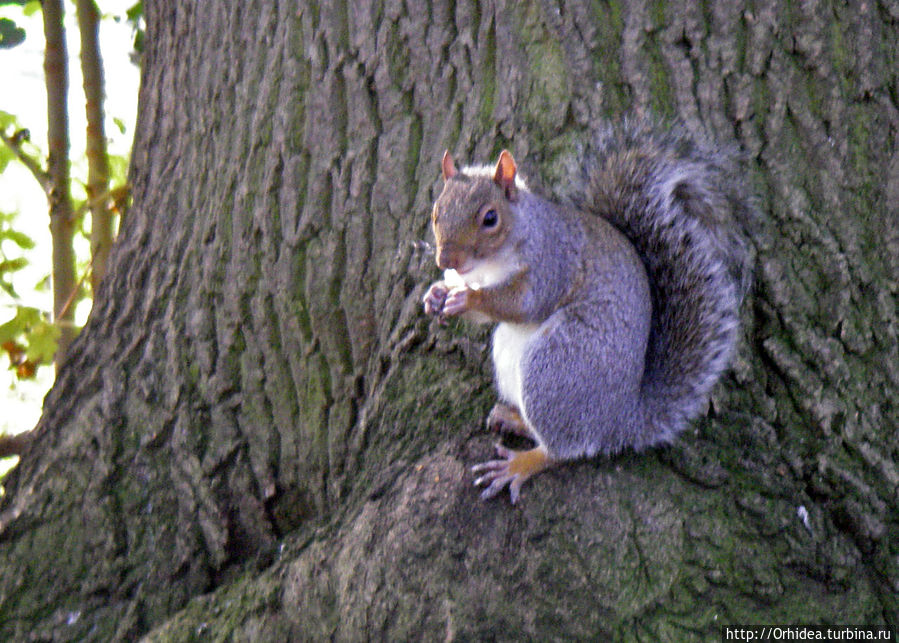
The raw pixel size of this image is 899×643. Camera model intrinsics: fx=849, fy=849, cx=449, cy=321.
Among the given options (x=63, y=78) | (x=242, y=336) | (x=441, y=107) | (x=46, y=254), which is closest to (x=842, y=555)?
(x=441, y=107)

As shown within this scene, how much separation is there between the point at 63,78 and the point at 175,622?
1.70 metres

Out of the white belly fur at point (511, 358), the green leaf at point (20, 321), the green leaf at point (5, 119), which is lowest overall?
the green leaf at point (20, 321)

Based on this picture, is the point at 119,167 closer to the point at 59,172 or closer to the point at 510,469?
the point at 59,172

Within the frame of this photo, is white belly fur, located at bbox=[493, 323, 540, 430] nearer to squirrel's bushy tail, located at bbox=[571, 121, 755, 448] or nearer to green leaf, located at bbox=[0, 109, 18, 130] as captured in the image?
squirrel's bushy tail, located at bbox=[571, 121, 755, 448]

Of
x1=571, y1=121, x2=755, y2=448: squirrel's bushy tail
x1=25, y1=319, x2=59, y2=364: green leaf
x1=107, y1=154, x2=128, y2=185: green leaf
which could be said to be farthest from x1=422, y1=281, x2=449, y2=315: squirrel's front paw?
x1=107, y1=154, x2=128, y2=185: green leaf

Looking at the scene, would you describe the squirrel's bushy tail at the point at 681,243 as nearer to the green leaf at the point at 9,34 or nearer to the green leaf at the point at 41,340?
the green leaf at the point at 41,340

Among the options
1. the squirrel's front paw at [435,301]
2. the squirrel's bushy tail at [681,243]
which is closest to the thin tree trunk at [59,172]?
the squirrel's front paw at [435,301]

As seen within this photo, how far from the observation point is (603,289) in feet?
4.50

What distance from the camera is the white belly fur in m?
1.39

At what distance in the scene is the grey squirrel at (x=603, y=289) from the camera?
1.34m

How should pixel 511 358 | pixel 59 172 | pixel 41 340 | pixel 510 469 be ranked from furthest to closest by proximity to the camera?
1. pixel 59 172
2. pixel 41 340
3. pixel 511 358
4. pixel 510 469

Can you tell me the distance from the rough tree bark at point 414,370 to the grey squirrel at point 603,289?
2.0 inches

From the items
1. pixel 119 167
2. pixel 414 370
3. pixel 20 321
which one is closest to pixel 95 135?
pixel 119 167

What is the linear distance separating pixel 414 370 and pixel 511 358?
19 cm
